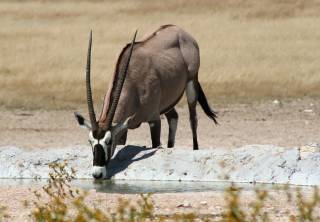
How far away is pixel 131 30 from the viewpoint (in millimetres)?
30547

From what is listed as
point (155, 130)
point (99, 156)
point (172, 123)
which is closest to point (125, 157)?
point (99, 156)

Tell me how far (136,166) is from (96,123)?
61cm

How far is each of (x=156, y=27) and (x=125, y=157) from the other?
53.6ft

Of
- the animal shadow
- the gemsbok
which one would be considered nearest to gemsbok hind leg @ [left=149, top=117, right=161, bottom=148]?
the gemsbok

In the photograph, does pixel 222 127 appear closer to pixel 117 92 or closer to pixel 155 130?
pixel 155 130

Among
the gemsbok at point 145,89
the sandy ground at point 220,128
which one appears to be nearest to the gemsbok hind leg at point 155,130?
the gemsbok at point 145,89

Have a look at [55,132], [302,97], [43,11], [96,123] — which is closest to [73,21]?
[43,11]

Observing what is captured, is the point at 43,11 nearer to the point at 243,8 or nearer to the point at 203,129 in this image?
the point at 243,8

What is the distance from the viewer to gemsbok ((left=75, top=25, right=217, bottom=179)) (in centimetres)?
1183

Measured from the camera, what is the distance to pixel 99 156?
1146 cm

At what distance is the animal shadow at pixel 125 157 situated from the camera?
11852 millimetres

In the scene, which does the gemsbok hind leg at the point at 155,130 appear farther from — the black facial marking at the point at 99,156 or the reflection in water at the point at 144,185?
the black facial marking at the point at 99,156

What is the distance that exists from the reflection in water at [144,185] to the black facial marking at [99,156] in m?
0.21

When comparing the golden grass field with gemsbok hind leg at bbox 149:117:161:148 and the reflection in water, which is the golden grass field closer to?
gemsbok hind leg at bbox 149:117:161:148
